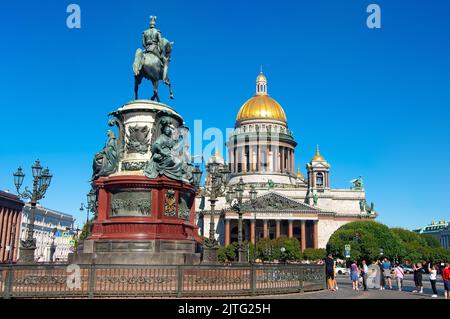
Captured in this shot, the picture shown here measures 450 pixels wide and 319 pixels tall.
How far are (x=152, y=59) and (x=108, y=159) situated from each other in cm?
514

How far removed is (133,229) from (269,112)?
103686 mm

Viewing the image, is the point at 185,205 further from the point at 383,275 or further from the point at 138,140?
the point at 383,275

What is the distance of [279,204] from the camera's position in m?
102

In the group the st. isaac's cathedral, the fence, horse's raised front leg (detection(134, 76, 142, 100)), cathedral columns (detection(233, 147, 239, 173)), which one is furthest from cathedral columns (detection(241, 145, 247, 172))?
the fence

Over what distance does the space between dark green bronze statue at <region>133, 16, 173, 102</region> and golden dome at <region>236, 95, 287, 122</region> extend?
97.7 meters

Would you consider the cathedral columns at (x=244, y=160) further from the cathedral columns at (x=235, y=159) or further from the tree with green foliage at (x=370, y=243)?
the tree with green foliage at (x=370, y=243)

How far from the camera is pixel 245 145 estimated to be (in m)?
119

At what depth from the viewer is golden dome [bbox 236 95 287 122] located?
12112cm

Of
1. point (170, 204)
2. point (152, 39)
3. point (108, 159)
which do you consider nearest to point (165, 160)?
point (170, 204)

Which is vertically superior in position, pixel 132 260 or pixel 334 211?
pixel 334 211

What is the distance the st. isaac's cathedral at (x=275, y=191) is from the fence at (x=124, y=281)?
72.2 meters

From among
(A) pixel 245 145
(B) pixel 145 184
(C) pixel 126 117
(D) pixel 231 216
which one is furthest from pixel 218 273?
(A) pixel 245 145

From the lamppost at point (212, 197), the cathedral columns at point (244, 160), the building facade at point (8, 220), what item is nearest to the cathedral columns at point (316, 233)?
the cathedral columns at point (244, 160)
